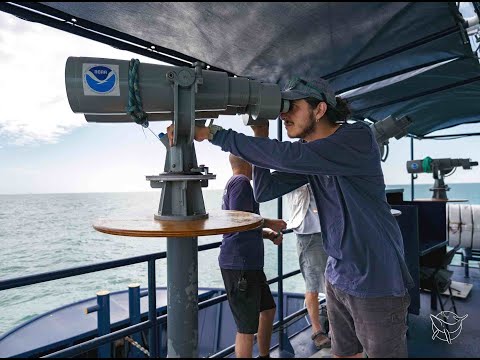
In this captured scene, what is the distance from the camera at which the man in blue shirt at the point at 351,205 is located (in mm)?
1025

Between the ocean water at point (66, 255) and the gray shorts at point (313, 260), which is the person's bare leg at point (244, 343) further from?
the ocean water at point (66, 255)

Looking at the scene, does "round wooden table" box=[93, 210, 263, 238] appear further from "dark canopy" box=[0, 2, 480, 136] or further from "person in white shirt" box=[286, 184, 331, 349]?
"person in white shirt" box=[286, 184, 331, 349]

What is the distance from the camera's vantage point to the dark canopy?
1342 mm

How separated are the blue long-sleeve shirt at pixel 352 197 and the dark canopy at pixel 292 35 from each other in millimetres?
633

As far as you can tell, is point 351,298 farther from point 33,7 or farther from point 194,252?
point 33,7

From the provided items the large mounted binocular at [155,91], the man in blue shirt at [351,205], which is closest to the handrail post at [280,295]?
the man in blue shirt at [351,205]

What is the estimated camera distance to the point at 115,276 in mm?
33875

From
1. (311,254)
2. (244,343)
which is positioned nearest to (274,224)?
(244,343)

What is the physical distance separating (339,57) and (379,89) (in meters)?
1.00

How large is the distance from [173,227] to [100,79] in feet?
1.58

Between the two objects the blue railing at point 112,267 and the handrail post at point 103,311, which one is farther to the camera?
the handrail post at point 103,311

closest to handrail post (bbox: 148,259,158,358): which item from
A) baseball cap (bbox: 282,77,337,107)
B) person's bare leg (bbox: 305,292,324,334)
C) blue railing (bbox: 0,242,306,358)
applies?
blue railing (bbox: 0,242,306,358)

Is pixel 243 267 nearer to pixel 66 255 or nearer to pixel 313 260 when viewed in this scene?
pixel 313 260

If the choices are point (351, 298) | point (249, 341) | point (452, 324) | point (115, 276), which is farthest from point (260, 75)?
point (115, 276)
